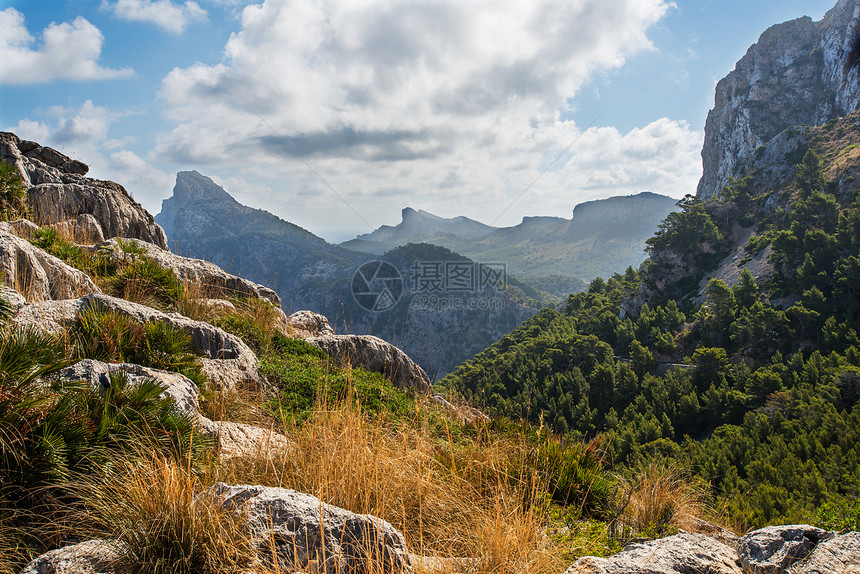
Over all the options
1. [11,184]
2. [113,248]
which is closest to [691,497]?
[113,248]

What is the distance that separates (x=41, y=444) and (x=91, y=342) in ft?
7.12

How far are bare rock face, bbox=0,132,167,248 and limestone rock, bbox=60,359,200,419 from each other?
7944 millimetres

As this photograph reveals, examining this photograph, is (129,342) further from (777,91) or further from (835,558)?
(777,91)

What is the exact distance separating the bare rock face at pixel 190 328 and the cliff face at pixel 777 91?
319 ft

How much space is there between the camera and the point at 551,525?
3.49m

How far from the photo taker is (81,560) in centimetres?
202

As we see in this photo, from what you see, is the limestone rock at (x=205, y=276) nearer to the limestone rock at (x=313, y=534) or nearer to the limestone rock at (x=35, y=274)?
the limestone rock at (x=35, y=274)

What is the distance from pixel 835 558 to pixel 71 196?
50.6 feet

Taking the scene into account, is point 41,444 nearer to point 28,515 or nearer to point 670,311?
point 28,515

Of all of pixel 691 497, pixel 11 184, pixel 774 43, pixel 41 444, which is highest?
pixel 774 43

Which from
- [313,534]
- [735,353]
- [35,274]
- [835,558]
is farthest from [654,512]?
[735,353]

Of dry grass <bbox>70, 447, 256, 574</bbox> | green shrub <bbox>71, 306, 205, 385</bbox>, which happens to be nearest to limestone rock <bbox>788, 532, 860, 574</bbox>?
dry grass <bbox>70, 447, 256, 574</bbox>

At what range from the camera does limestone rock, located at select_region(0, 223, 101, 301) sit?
4.97 m

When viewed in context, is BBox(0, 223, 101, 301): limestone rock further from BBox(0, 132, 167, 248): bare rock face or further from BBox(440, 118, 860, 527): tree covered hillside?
BBox(440, 118, 860, 527): tree covered hillside
